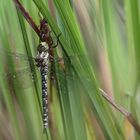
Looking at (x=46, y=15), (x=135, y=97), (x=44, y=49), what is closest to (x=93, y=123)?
(x=135, y=97)

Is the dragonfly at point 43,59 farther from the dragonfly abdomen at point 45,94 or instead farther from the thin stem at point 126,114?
the thin stem at point 126,114

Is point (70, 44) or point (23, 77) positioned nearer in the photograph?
point (70, 44)

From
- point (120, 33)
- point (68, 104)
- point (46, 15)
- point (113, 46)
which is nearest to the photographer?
point (46, 15)

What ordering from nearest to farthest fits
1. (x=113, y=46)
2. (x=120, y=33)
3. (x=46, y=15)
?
(x=46, y=15) → (x=113, y=46) → (x=120, y=33)

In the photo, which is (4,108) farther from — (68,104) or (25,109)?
(68,104)

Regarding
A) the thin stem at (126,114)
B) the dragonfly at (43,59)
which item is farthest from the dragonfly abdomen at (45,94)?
the thin stem at (126,114)

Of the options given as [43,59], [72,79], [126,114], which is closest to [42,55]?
[43,59]

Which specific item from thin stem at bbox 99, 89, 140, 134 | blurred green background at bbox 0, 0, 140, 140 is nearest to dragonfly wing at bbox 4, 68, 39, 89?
blurred green background at bbox 0, 0, 140, 140

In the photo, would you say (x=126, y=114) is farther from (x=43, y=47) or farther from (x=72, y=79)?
(x=43, y=47)
